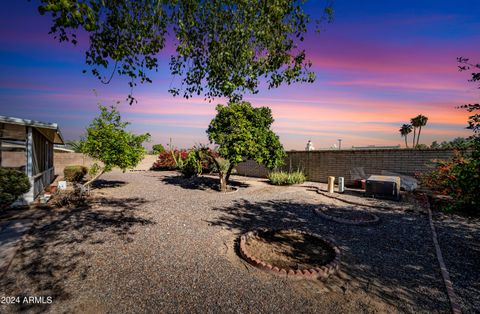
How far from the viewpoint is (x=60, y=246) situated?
502cm

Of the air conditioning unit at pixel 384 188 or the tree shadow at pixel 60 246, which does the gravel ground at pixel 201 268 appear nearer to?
the tree shadow at pixel 60 246

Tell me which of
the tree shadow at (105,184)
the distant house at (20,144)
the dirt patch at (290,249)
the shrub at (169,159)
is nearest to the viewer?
the dirt patch at (290,249)

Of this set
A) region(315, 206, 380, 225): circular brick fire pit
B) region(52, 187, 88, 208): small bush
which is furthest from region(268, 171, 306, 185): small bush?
region(52, 187, 88, 208): small bush

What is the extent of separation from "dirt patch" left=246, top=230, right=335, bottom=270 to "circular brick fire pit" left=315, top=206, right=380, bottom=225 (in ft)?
6.08

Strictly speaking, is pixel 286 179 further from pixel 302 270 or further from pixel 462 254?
pixel 302 270

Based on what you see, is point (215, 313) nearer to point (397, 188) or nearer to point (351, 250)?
point (351, 250)

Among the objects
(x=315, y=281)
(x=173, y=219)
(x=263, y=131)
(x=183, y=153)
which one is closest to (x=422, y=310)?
(x=315, y=281)

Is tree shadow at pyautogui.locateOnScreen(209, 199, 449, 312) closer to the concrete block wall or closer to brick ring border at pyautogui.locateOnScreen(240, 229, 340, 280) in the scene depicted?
brick ring border at pyautogui.locateOnScreen(240, 229, 340, 280)

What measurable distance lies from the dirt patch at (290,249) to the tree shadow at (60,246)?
314 centimetres

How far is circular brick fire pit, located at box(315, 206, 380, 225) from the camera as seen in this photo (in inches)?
271

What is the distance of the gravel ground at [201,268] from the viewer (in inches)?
127

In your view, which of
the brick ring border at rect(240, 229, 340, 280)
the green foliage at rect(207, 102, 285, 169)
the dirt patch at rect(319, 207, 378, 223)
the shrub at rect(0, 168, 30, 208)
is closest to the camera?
the brick ring border at rect(240, 229, 340, 280)

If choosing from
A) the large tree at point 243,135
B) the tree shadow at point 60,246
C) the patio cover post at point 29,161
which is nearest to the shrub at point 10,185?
the patio cover post at point 29,161

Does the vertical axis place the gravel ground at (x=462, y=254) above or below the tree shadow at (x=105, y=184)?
above
